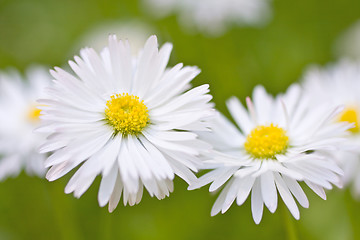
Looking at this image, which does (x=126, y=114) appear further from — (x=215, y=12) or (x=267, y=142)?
(x=215, y=12)

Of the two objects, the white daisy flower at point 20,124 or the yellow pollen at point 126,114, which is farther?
the white daisy flower at point 20,124

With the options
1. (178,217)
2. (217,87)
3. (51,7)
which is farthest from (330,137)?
(51,7)

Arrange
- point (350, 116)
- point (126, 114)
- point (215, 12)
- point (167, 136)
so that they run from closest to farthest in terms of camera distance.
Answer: point (167, 136) → point (126, 114) → point (350, 116) → point (215, 12)

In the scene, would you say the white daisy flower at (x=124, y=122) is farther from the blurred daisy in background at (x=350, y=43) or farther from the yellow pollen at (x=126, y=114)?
the blurred daisy in background at (x=350, y=43)

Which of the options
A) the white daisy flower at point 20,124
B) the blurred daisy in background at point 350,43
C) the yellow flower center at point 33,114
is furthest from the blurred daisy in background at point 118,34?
the blurred daisy in background at point 350,43

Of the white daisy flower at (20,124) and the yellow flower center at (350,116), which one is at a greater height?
the white daisy flower at (20,124)

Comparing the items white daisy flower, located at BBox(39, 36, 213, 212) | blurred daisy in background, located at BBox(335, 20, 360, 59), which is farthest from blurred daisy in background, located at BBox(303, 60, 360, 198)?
blurred daisy in background, located at BBox(335, 20, 360, 59)

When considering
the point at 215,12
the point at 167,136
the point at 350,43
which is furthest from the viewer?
the point at 215,12

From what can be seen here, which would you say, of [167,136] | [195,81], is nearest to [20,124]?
[195,81]

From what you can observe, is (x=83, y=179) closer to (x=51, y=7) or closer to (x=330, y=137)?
(x=330, y=137)
